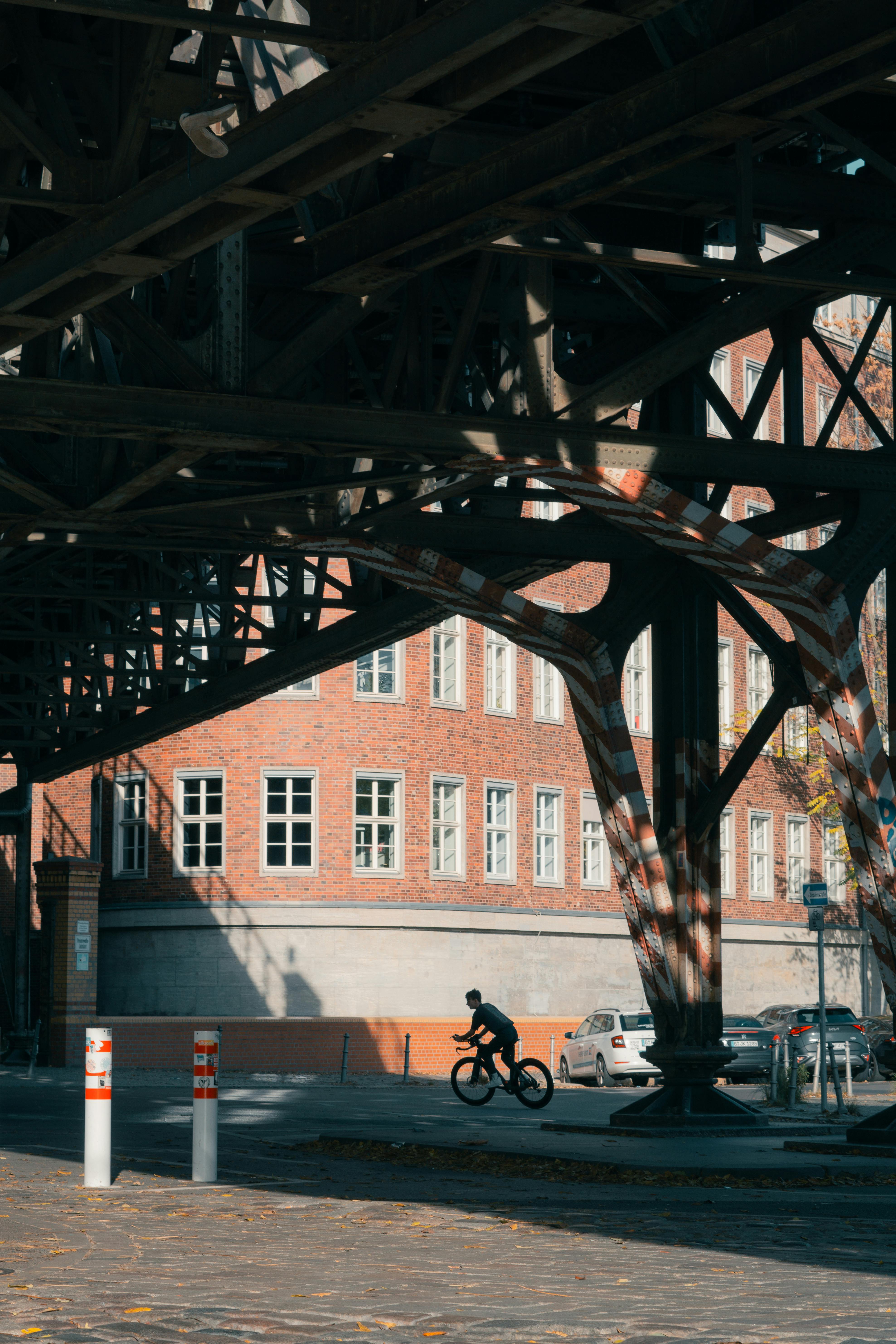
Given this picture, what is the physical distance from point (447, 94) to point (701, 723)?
419 inches

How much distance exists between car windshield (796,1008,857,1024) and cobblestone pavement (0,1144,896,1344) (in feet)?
75.1

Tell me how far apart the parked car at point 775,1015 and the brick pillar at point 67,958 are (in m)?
14.3

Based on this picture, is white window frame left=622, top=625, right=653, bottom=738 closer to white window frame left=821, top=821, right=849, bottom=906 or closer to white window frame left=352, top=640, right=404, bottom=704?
white window frame left=821, top=821, right=849, bottom=906

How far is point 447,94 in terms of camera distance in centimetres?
773

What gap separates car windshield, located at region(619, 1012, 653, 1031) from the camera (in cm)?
3353

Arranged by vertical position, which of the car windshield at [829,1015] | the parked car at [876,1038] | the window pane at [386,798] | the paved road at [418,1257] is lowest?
the parked car at [876,1038]

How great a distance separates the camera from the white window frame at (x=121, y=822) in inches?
1785

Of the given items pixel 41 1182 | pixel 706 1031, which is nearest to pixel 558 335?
pixel 706 1031

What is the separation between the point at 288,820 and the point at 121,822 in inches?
191

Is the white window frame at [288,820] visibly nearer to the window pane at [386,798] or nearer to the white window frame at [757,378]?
the window pane at [386,798]

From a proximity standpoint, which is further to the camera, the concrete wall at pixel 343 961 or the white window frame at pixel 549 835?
the white window frame at pixel 549 835

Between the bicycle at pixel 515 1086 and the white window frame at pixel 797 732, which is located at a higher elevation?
the white window frame at pixel 797 732

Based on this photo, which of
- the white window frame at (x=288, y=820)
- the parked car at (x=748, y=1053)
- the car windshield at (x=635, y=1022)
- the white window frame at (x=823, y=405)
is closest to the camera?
the car windshield at (x=635, y=1022)

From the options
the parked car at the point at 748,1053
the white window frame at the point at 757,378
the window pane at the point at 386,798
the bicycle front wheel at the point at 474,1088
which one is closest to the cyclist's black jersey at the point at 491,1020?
the bicycle front wheel at the point at 474,1088
